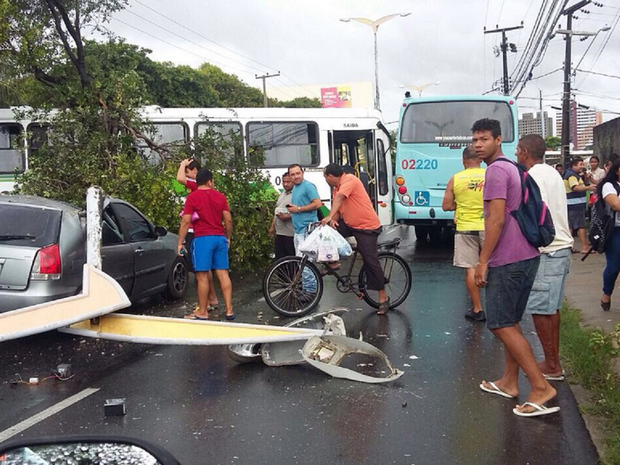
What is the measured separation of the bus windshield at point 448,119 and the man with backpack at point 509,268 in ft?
32.8

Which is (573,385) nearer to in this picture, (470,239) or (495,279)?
(495,279)

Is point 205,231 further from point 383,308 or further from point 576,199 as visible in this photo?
point 576,199

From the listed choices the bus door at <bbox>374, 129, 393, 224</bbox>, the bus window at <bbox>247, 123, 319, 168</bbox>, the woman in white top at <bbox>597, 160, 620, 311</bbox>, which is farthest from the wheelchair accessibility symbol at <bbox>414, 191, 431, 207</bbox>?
the woman in white top at <bbox>597, 160, 620, 311</bbox>

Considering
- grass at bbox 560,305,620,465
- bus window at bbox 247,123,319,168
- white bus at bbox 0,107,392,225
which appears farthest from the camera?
bus window at bbox 247,123,319,168

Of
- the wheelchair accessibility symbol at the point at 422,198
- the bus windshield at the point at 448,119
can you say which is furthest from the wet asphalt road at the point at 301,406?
the bus windshield at the point at 448,119

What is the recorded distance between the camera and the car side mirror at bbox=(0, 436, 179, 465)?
1725 mm

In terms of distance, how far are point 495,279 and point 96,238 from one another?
136 inches

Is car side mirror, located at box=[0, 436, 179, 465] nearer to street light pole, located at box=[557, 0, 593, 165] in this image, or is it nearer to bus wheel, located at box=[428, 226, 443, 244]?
bus wheel, located at box=[428, 226, 443, 244]

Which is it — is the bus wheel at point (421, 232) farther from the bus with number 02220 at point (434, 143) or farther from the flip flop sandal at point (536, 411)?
the flip flop sandal at point (536, 411)

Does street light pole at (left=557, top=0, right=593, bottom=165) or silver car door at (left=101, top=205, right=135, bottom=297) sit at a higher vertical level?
street light pole at (left=557, top=0, right=593, bottom=165)

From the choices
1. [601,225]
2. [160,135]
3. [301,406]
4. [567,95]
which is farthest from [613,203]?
[567,95]

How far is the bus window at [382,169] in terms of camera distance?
1588cm

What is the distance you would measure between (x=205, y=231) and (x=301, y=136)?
8.38 meters

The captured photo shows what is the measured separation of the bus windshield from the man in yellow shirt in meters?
7.06
